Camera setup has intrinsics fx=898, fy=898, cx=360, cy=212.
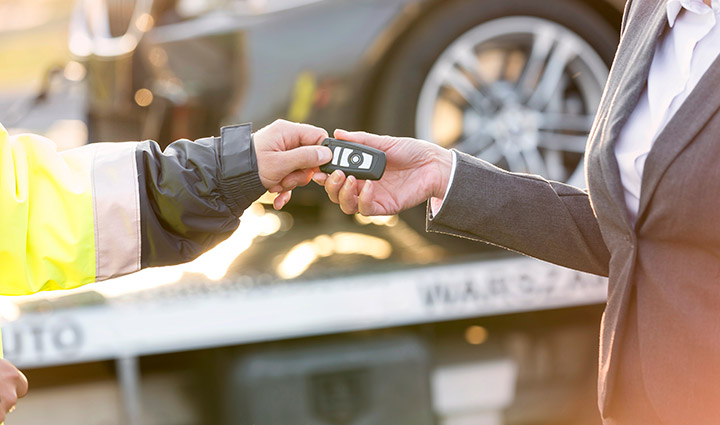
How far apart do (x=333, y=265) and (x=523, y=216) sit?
909 millimetres

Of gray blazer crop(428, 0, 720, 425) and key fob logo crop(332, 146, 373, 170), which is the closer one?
gray blazer crop(428, 0, 720, 425)

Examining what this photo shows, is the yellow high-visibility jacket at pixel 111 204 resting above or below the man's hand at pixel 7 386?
above

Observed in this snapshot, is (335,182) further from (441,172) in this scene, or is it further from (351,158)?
(441,172)

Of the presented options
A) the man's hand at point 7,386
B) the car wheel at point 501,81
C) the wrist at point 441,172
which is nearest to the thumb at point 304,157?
the wrist at point 441,172

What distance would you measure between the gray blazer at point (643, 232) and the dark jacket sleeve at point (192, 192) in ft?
1.20

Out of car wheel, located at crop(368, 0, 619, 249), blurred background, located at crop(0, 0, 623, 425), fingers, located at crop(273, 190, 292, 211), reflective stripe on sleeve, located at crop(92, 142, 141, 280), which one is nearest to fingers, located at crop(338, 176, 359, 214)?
fingers, located at crop(273, 190, 292, 211)

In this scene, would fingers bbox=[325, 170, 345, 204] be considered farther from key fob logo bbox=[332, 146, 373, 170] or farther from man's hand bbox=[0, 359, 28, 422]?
man's hand bbox=[0, 359, 28, 422]

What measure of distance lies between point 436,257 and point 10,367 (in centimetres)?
146

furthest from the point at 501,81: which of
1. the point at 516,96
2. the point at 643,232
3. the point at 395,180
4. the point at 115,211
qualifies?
the point at 115,211

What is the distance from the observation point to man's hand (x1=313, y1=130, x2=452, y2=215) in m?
1.67

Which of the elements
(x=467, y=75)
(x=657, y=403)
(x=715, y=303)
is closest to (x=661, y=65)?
(x=715, y=303)

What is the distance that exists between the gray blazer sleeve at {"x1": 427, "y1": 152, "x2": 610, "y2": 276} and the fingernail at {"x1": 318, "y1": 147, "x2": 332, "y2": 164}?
23cm

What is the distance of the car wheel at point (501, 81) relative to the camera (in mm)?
2740

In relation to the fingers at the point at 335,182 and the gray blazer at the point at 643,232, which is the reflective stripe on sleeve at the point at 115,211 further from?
the gray blazer at the point at 643,232
